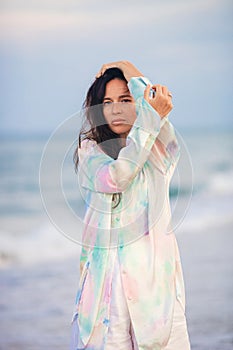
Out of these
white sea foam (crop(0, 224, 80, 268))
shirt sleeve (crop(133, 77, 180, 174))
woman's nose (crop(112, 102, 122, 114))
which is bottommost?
white sea foam (crop(0, 224, 80, 268))

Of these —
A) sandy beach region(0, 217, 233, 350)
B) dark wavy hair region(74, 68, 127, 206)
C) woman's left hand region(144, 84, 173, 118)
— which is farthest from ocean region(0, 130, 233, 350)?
woman's left hand region(144, 84, 173, 118)

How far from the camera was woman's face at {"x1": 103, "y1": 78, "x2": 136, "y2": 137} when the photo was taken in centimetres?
210

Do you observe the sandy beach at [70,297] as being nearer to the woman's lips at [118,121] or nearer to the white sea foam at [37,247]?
the white sea foam at [37,247]

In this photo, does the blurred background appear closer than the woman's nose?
No

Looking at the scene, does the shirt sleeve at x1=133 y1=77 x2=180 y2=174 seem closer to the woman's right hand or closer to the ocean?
the woman's right hand

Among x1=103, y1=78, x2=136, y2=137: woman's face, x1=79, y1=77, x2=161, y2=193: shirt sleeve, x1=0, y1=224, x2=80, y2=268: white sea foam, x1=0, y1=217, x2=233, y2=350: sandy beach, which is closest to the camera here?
x1=79, y1=77, x2=161, y2=193: shirt sleeve

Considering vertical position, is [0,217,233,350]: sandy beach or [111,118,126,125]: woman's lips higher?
[111,118,126,125]: woman's lips

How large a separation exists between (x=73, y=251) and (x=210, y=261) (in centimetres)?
48

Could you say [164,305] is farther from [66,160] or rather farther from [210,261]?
[210,261]

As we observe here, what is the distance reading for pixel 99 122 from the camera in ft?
6.97

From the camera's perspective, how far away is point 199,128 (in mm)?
3102

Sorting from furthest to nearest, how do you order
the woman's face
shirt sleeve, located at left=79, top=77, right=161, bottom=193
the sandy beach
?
the sandy beach < the woman's face < shirt sleeve, located at left=79, top=77, right=161, bottom=193

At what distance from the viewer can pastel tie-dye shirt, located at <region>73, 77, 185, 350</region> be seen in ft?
6.53

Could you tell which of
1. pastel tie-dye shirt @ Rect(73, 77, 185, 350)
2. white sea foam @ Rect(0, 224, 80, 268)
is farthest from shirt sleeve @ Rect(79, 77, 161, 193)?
white sea foam @ Rect(0, 224, 80, 268)
